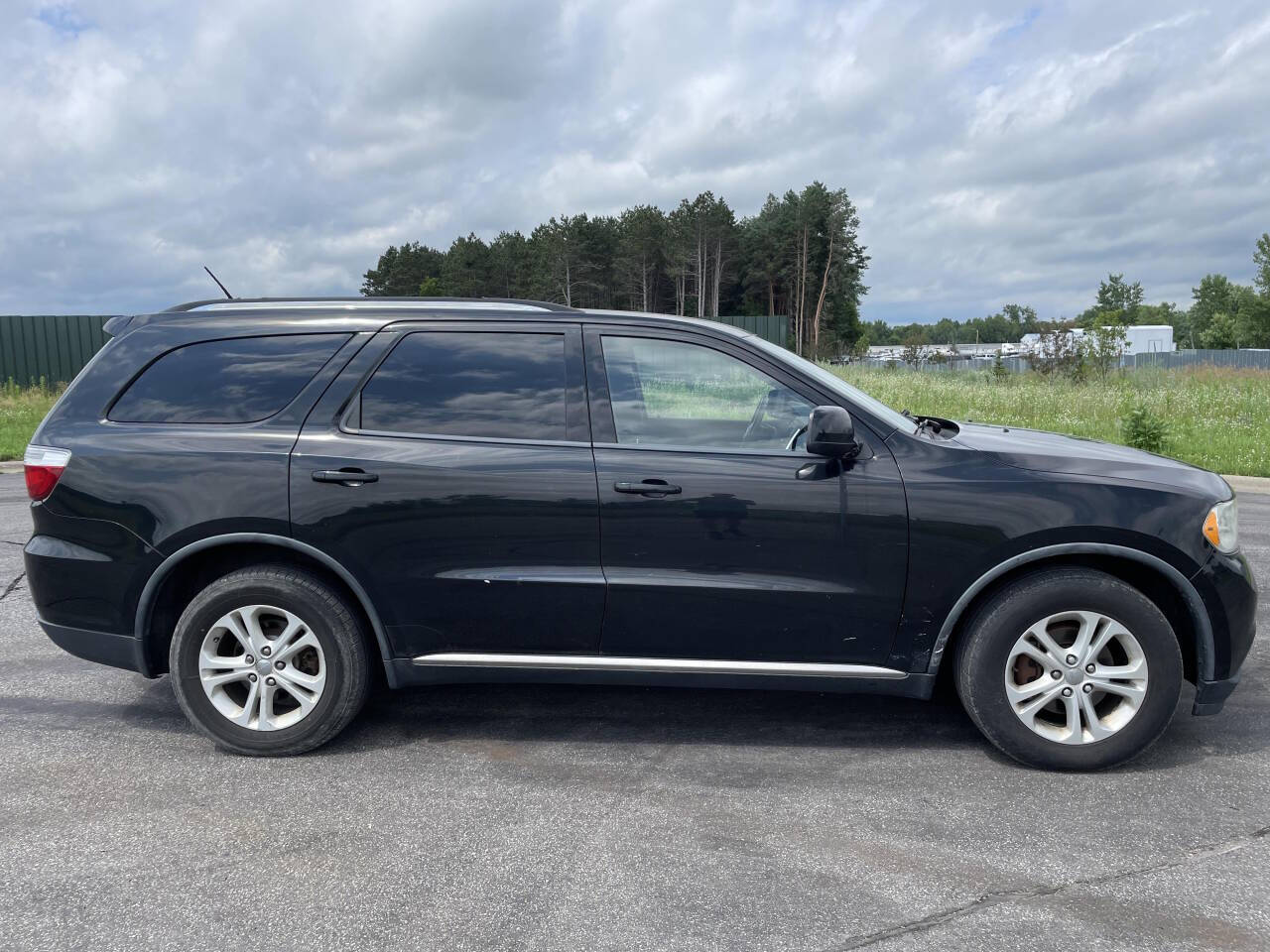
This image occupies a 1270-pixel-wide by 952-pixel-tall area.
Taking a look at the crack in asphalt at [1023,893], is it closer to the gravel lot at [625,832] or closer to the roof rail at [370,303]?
the gravel lot at [625,832]

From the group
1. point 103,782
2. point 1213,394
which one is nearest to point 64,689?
point 103,782

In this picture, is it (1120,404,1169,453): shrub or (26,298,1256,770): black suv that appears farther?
(1120,404,1169,453): shrub

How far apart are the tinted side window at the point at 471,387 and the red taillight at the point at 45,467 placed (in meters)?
1.30

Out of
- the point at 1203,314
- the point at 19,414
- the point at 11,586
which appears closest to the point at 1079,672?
the point at 11,586

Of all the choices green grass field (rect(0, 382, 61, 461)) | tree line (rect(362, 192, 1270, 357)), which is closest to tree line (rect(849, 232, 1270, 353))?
tree line (rect(362, 192, 1270, 357))

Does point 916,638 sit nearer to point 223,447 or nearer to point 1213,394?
point 223,447

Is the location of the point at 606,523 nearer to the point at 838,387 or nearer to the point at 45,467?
the point at 838,387

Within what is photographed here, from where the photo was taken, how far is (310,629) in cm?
397

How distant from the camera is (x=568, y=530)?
385 cm

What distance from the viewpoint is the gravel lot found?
9.20 feet

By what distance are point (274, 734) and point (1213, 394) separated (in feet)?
68.1

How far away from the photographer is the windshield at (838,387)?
4007 mm

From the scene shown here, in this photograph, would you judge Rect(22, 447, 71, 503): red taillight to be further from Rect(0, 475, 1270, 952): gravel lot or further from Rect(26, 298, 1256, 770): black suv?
Rect(0, 475, 1270, 952): gravel lot

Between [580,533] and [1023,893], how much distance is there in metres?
1.97
